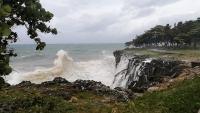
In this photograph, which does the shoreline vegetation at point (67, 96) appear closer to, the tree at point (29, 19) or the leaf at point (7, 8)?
the tree at point (29, 19)

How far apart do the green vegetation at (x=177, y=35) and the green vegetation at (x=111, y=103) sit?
208 feet

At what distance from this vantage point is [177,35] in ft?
297

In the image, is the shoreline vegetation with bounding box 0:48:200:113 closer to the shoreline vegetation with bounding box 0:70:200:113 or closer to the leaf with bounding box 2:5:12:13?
the shoreline vegetation with bounding box 0:70:200:113

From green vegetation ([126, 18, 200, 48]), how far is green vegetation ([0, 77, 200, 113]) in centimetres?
6347

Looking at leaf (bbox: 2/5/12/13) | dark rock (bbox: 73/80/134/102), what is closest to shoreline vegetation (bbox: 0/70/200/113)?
dark rock (bbox: 73/80/134/102)

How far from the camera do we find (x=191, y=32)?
86750mm

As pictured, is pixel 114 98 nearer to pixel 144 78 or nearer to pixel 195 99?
pixel 195 99

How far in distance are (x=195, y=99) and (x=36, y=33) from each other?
26.6 feet

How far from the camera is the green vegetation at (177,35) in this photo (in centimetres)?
8762

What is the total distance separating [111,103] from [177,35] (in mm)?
68487

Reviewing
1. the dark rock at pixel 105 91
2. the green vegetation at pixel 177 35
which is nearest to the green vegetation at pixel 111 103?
the dark rock at pixel 105 91

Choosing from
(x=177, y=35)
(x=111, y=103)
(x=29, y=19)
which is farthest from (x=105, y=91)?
(x=177, y=35)

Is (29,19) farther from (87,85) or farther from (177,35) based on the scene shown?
(177,35)

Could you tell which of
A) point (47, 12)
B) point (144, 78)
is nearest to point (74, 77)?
point (144, 78)
